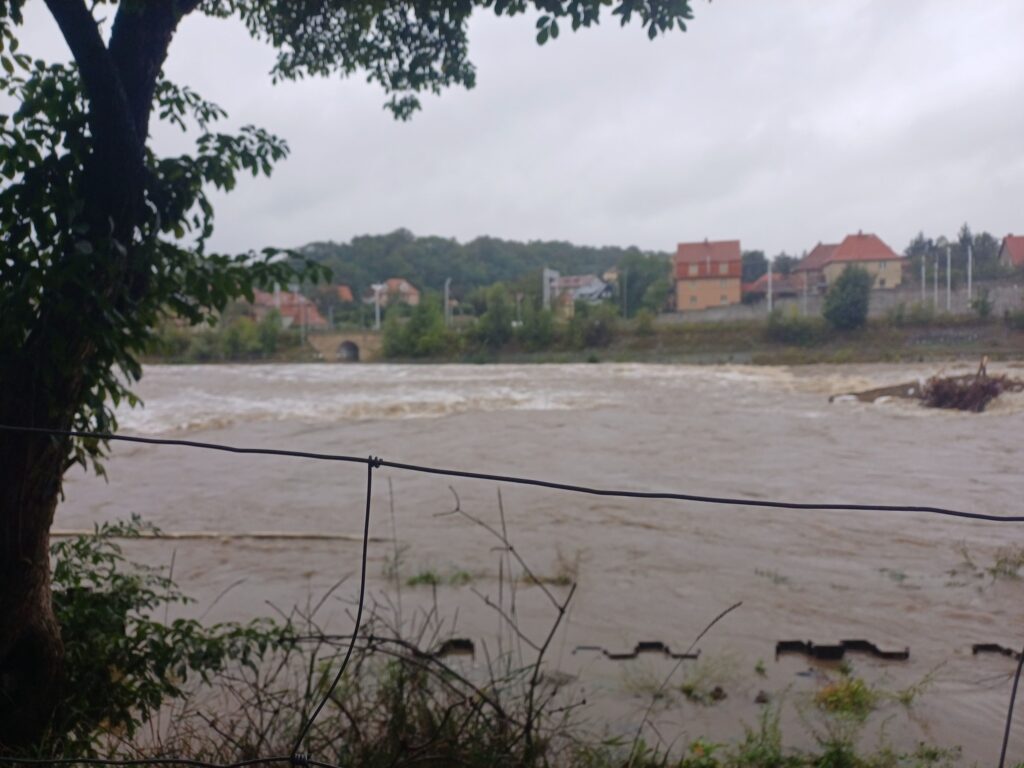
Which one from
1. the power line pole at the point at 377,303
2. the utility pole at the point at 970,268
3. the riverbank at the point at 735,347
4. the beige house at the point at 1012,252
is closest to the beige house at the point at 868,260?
the riverbank at the point at 735,347

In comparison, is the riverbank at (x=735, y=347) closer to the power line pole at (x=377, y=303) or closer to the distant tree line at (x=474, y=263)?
the power line pole at (x=377, y=303)

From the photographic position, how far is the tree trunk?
2.96 m

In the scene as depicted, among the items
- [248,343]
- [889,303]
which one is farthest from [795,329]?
[248,343]

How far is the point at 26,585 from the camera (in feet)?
9.78

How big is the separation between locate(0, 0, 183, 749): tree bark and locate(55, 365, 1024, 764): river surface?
63.4 inches

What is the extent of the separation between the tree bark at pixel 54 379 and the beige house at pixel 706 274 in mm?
38538

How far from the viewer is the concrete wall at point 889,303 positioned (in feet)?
45.9

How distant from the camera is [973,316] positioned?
1584 cm

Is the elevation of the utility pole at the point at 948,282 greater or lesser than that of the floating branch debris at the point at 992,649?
greater

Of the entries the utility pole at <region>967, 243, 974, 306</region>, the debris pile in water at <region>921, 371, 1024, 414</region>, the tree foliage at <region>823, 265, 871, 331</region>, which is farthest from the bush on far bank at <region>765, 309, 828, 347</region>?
the utility pole at <region>967, 243, 974, 306</region>

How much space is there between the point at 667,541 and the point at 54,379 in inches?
269

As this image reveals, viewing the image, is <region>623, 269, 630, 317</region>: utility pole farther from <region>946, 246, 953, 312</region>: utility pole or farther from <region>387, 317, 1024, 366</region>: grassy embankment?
<region>946, 246, 953, 312</region>: utility pole

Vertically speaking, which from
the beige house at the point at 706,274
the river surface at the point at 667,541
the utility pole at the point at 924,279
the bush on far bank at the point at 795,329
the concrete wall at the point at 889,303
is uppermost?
the beige house at the point at 706,274

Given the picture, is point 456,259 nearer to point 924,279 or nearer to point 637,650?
point 924,279
